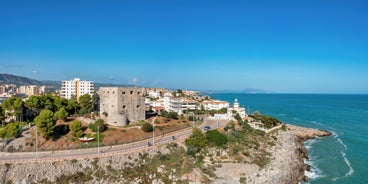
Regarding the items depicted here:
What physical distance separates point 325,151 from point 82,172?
45785mm

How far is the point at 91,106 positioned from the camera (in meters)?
72.0

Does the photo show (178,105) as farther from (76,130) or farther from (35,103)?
(76,130)

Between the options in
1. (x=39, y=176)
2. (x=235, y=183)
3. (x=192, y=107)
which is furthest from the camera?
(x=192, y=107)

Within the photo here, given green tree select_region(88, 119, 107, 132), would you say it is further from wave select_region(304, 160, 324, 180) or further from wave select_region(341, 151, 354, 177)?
wave select_region(341, 151, 354, 177)

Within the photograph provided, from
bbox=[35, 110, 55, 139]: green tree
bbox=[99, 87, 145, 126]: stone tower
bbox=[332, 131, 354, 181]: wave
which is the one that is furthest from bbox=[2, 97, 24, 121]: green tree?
bbox=[332, 131, 354, 181]: wave

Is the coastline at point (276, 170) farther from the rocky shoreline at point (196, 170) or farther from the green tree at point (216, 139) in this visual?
the green tree at point (216, 139)

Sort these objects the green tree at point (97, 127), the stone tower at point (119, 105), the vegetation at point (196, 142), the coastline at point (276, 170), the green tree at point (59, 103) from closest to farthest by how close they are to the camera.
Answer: the coastline at point (276, 170) < the vegetation at point (196, 142) < the green tree at point (97, 127) < the stone tower at point (119, 105) < the green tree at point (59, 103)

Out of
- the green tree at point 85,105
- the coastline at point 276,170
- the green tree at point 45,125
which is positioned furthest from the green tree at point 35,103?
the coastline at point 276,170

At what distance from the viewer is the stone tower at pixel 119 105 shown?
175 feet

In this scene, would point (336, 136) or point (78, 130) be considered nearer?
point (78, 130)

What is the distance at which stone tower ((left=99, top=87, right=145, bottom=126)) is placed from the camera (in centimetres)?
5334

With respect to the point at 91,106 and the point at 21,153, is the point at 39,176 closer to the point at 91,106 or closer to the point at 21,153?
the point at 21,153

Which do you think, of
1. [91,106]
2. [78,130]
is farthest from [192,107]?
[78,130]

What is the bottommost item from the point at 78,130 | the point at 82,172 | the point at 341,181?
the point at 341,181
